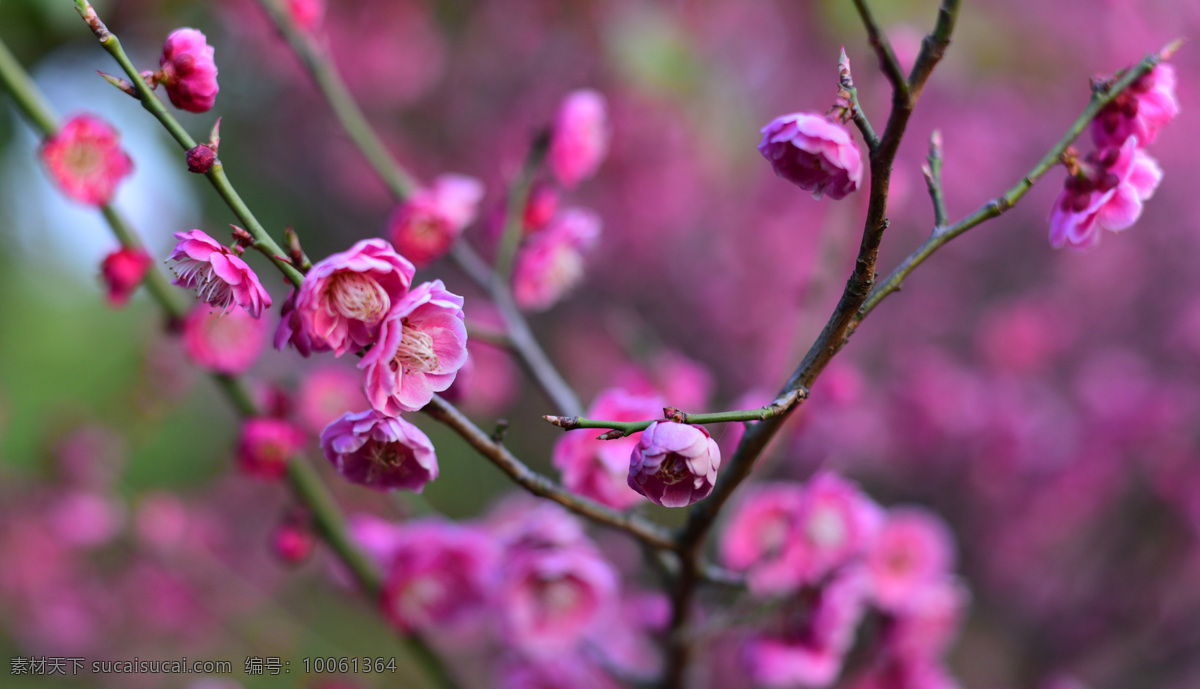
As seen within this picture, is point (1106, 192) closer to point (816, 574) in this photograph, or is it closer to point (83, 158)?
point (816, 574)

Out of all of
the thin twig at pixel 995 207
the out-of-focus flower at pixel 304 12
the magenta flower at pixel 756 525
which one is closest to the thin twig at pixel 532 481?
the thin twig at pixel 995 207

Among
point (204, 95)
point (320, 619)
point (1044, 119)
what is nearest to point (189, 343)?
point (204, 95)

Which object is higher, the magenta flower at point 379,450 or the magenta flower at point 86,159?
the magenta flower at point 86,159

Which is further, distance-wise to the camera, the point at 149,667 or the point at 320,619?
the point at 320,619

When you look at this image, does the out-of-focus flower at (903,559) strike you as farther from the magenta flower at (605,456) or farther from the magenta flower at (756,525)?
the magenta flower at (605,456)

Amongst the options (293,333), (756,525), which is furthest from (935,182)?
(756,525)

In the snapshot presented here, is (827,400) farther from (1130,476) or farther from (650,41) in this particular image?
(1130,476)

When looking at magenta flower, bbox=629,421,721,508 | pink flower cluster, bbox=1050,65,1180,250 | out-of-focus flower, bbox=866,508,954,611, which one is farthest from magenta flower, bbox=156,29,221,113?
out-of-focus flower, bbox=866,508,954,611
